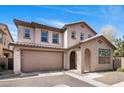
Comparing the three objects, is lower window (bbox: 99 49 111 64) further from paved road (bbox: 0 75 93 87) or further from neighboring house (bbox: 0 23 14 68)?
neighboring house (bbox: 0 23 14 68)

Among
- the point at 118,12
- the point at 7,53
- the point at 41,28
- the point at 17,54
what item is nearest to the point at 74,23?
the point at 41,28

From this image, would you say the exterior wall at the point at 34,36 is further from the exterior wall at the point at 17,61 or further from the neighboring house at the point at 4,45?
the neighboring house at the point at 4,45

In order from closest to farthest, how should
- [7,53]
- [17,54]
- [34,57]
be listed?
[17,54] → [34,57] → [7,53]

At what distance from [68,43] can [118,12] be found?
646cm

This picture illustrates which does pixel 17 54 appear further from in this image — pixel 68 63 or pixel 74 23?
pixel 74 23

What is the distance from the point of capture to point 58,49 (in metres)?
14.9

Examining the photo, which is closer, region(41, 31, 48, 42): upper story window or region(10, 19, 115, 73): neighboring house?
region(10, 19, 115, 73): neighboring house

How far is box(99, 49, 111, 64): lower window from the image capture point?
14.2m

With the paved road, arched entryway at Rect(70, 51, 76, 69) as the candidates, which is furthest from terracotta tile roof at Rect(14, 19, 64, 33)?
the paved road

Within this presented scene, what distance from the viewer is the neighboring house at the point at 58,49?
1283cm

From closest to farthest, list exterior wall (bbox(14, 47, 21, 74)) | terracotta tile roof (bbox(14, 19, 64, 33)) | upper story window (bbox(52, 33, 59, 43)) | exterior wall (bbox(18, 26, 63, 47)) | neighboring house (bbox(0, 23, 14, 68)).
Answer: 1. exterior wall (bbox(14, 47, 21, 74))
2. terracotta tile roof (bbox(14, 19, 64, 33))
3. exterior wall (bbox(18, 26, 63, 47))
4. upper story window (bbox(52, 33, 59, 43))
5. neighboring house (bbox(0, 23, 14, 68))

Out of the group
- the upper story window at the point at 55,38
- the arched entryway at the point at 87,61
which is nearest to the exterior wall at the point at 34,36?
the upper story window at the point at 55,38

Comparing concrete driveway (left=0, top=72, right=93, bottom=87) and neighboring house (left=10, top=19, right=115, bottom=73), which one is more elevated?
neighboring house (left=10, top=19, right=115, bottom=73)

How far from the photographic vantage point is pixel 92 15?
516 inches
